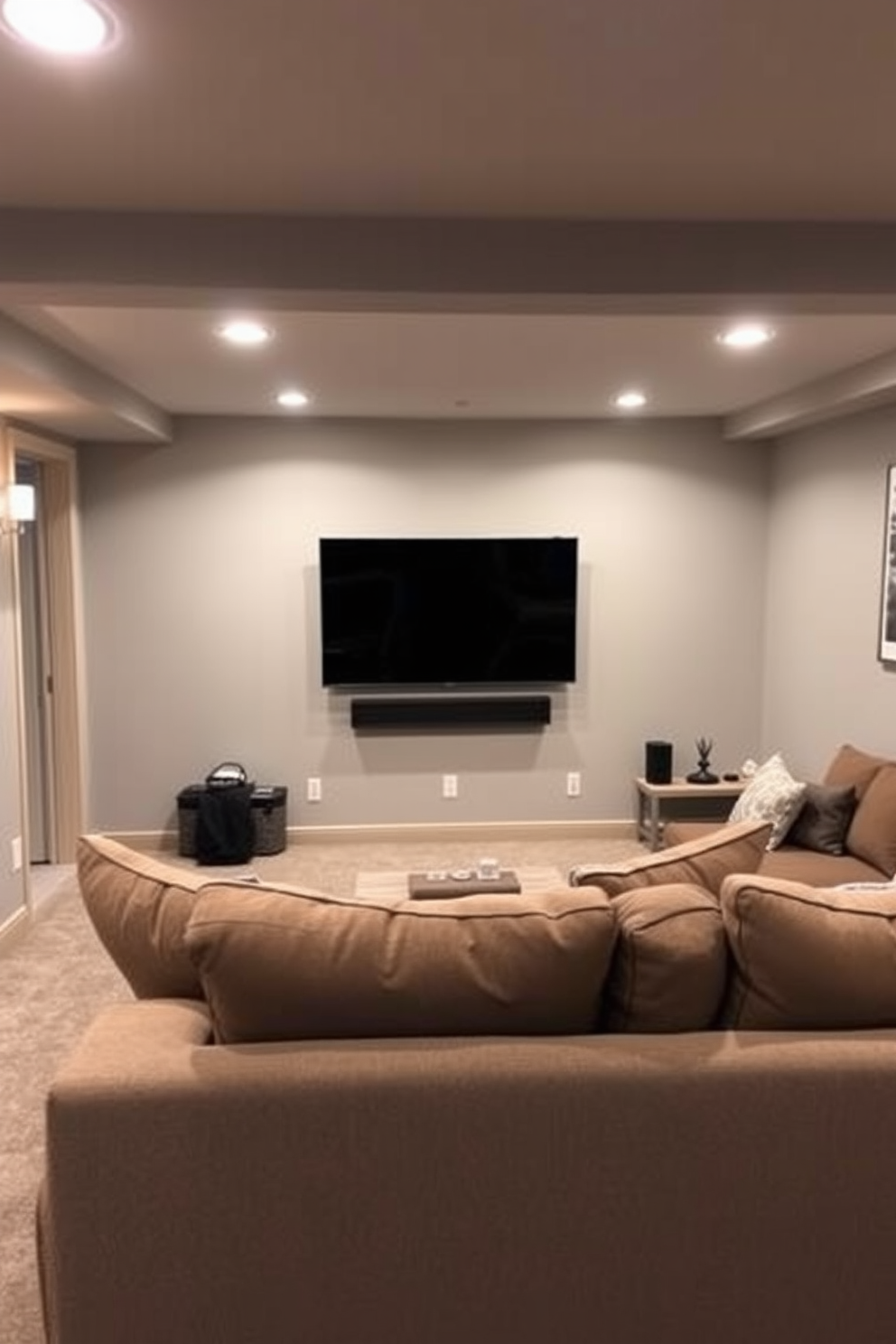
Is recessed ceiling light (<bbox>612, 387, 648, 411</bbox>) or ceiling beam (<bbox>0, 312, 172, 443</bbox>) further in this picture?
recessed ceiling light (<bbox>612, 387, 648, 411</bbox>)

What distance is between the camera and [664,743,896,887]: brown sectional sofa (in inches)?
144

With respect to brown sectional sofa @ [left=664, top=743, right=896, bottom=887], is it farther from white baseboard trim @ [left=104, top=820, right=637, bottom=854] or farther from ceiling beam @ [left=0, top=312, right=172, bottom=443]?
ceiling beam @ [left=0, top=312, right=172, bottom=443]

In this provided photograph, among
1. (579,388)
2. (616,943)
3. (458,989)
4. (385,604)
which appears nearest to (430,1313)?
(458,989)

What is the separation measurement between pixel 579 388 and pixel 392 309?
2153mm

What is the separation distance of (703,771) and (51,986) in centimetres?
356

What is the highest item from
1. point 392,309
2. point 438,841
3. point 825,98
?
point 825,98

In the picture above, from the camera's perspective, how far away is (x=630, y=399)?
483 cm

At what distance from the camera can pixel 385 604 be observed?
5.45m

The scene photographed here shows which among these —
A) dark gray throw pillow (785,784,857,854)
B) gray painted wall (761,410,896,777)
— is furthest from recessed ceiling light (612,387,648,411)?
dark gray throw pillow (785,784,857,854)

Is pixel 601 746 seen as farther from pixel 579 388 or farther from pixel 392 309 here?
pixel 392 309

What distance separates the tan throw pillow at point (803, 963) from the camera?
1.65 meters

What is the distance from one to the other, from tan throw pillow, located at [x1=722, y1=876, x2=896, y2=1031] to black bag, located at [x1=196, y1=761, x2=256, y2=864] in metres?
3.92

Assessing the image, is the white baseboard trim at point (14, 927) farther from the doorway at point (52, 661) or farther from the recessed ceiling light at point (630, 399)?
the recessed ceiling light at point (630, 399)

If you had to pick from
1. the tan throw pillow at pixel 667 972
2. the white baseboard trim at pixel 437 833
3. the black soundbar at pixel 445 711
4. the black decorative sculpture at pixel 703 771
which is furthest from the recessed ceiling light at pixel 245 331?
the black decorative sculpture at pixel 703 771
